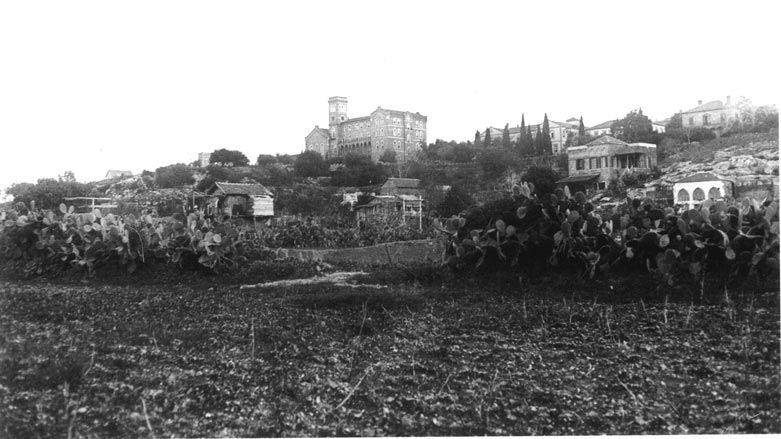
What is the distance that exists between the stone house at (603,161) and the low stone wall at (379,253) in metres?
1.34

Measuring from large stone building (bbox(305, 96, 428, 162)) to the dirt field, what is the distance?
1357mm

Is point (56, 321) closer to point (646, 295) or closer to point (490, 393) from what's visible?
point (490, 393)

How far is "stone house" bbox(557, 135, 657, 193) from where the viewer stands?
407cm

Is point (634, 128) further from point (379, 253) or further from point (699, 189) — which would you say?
point (379, 253)

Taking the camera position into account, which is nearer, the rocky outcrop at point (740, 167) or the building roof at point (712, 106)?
the rocky outcrop at point (740, 167)

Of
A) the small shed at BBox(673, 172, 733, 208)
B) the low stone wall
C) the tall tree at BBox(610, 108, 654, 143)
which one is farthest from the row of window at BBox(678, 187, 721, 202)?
the low stone wall

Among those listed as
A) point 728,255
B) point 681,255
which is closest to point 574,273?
point 681,255

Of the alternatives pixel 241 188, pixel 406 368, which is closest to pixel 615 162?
pixel 406 368

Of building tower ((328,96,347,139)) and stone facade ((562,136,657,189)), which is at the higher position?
building tower ((328,96,347,139))

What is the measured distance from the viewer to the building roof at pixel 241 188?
15.0ft

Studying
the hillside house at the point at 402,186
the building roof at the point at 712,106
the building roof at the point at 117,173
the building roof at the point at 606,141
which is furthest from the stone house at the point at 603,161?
the building roof at the point at 117,173

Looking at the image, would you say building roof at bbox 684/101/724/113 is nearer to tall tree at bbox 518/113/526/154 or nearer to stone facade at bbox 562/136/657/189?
stone facade at bbox 562/136/657/189

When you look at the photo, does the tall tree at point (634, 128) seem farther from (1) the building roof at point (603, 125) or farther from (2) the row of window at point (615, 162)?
(2) the row of window at point (615, 162)

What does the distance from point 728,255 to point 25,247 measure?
647cm
